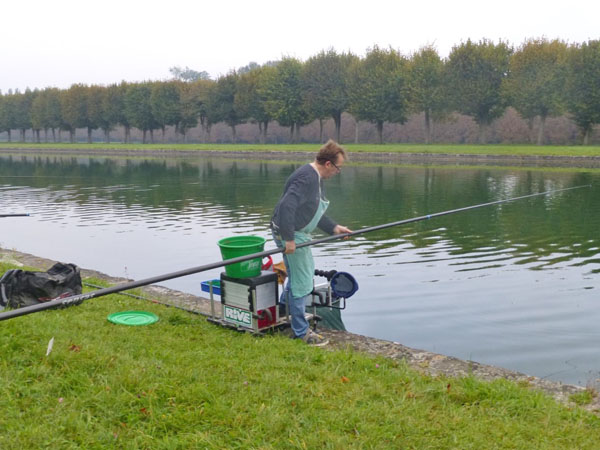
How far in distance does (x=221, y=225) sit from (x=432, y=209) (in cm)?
704

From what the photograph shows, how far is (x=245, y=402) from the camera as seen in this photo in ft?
14.6

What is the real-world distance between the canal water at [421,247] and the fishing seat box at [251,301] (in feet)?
6.42

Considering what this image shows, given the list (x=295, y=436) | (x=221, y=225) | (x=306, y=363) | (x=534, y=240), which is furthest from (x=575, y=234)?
(x=295, y=436)

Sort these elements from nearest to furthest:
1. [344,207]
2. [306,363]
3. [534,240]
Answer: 1. [306,363]
2. [534,240]
3. [344,207]

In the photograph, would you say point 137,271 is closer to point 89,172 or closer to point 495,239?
point 495,239

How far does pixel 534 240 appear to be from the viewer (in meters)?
14.3

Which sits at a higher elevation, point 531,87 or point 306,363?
point 531,87

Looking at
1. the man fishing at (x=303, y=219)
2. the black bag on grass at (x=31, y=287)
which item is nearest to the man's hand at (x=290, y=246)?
the man fishing at (x=303, y=219)

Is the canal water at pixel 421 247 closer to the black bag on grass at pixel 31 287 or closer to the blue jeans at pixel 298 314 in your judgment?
the blue jeans at pixel 298 314

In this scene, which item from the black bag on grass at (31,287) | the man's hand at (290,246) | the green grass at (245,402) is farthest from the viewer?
the black bag on grass at (31,287)

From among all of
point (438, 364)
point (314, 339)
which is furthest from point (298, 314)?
point (438, 364)

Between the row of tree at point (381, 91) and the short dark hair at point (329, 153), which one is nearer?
the short dark hair at point (329, 153)

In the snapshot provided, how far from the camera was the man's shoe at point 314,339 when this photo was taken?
6.30m

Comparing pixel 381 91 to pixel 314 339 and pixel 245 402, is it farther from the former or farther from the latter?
pixel 245 402
